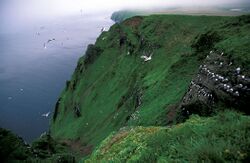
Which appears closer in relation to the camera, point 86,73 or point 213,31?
point 213,31

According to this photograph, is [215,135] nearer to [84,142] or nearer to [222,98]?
[222,98]

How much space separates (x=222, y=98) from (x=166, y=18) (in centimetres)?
6588

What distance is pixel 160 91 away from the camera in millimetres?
37438

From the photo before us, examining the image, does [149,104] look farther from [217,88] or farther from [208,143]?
[208,143]

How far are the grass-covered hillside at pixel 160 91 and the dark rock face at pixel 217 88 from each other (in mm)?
59

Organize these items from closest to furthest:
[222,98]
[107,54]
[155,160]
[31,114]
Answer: [155,160] → [222,98] → [107,54] → [31,114]

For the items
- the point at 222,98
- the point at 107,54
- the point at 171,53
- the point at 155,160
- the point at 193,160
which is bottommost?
the point at 107,54

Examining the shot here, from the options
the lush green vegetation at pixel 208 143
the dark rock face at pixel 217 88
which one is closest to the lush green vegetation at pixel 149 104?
the lush green vegetation at pixel 208 143

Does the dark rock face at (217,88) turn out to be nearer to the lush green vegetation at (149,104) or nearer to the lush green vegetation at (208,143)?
the lush green vegetation at (149,104)

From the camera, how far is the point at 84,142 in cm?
6284

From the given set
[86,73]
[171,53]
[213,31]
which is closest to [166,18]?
[171,53]

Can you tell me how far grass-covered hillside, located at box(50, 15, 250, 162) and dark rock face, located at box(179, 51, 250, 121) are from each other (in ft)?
0.19

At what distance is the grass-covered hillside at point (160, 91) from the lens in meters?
8.85

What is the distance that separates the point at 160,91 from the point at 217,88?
18.4m
